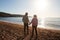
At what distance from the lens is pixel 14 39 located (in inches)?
317

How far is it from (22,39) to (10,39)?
769mm

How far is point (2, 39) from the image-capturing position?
7.83 m

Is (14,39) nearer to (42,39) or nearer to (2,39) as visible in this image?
(2,39)

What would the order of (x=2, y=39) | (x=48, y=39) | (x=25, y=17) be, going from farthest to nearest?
(x=25, y=17), (x=48, y=39), (x=2, y=39)

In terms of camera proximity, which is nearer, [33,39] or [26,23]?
[33,39]

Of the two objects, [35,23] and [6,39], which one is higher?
[35,23]

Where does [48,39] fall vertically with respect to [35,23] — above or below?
below

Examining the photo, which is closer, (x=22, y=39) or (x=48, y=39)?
(x=22, y=39)

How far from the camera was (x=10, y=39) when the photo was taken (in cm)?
802

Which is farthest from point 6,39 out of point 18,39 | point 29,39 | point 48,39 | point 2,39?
point 48,39

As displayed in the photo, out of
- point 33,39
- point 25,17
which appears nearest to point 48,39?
point 33,39

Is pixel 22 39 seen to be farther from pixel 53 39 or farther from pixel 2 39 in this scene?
pixel 53 39

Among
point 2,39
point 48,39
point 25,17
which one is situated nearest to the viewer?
point 2,39

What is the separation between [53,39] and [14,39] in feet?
8.61
